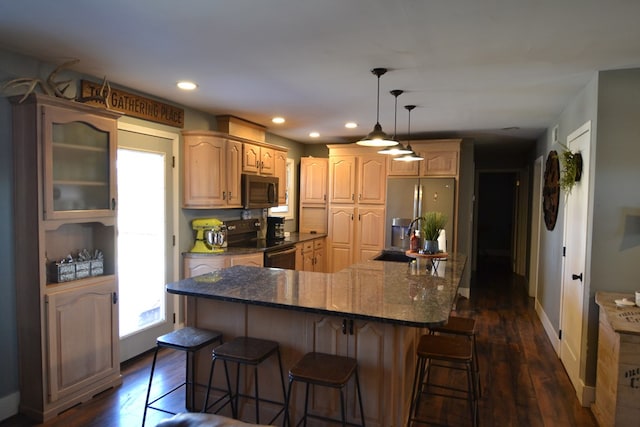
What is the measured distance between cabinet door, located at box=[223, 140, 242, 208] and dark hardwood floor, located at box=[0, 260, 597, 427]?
1.67 meters

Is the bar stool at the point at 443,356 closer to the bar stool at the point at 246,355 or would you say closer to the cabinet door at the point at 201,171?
the bar stool at the point at 246,355

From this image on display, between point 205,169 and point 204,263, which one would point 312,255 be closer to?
point 204,263

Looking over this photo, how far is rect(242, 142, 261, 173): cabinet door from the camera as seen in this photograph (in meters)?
4.58

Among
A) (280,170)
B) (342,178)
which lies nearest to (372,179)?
(342,178)

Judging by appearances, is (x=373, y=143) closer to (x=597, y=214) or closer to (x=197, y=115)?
(x=597, y=214)

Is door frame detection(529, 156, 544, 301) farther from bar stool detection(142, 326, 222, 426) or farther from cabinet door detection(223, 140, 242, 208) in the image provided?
bar stool detection(142, 326, 222, 426)

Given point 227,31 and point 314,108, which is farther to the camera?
point 314,108

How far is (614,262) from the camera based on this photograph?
2805 millimetres

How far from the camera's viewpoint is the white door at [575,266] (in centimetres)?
300

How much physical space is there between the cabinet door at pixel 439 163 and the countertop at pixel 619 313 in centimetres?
302

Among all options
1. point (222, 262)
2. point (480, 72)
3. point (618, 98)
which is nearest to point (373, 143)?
point (480, 72)

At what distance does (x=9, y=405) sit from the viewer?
2625mm

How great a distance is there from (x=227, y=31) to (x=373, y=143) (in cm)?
125

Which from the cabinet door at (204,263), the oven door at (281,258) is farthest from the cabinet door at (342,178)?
the cabinet door at (204,263)
